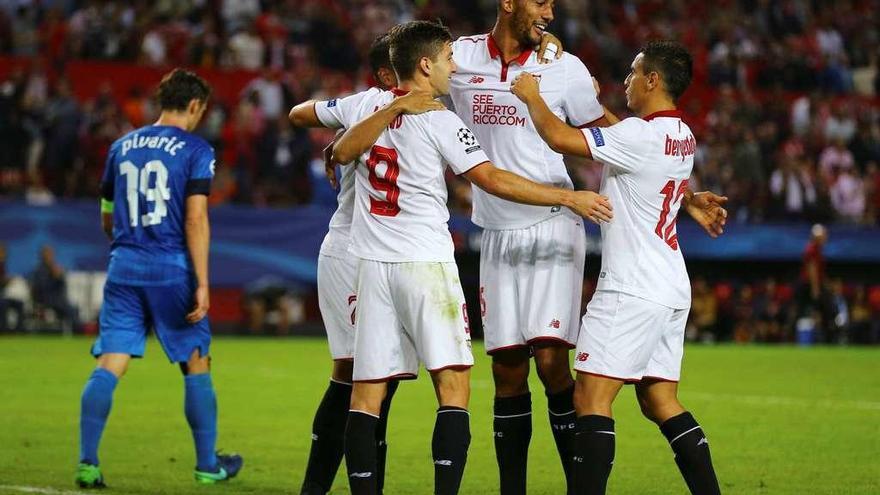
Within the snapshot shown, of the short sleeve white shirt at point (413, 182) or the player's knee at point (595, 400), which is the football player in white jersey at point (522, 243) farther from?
the short sleeve white shirt at point (413, 182)

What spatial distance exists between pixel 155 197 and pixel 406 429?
12.5 ft

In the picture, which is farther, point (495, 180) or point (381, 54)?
point (381, 54)

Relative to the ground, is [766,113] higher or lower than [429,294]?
higher

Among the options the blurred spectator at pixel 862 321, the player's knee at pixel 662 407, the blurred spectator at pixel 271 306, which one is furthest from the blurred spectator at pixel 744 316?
the player's knee at pixel 662 407

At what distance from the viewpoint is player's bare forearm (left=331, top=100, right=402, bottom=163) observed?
692 cm

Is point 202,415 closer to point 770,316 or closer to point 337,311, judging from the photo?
point 337,311

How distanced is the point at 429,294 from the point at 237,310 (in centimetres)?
1680

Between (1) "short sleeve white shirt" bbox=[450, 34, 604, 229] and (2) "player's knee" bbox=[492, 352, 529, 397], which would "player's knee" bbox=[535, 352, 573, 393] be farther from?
(1) "short sleeve white shirt" bbox=[450, 34, 604, 229]

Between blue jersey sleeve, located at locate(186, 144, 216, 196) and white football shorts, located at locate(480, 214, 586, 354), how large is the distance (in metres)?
2.14

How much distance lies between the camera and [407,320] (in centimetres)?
698

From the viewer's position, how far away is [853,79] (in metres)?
31.3

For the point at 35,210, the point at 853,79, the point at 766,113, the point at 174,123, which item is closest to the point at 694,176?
the point at 766,113

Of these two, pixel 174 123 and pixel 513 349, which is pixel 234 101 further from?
pixel 513 349

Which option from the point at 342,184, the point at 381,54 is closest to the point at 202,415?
the point at 342,184
